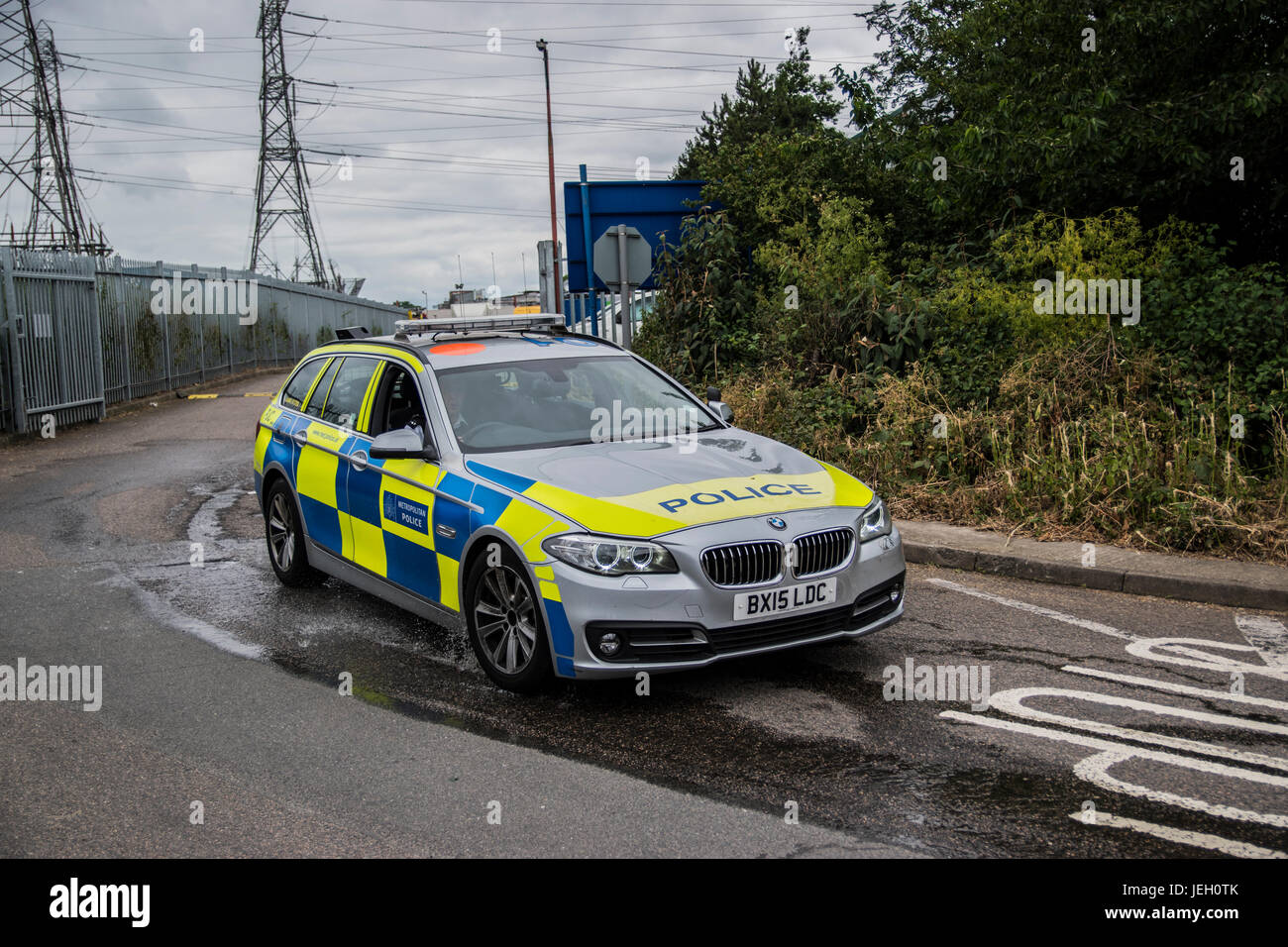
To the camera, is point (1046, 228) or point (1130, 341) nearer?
point (1130, 341)

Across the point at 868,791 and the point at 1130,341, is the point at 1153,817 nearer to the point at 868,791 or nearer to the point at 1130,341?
the point at 868,791

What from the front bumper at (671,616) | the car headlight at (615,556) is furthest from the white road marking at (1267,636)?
the car headlight at (615,556)

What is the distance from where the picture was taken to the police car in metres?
5.11

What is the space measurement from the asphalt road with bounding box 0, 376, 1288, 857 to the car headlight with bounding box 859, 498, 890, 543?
69cm

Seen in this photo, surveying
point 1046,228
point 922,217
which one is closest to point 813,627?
point 1046,228

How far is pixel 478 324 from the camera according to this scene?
25.6 ft

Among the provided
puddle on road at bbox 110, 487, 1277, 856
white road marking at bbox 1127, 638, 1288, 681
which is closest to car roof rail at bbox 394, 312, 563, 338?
puddle on road at bbox 110, 487, 1277, 856

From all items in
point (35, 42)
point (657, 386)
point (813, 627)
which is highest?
point (35, 42)

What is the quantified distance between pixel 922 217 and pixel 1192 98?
5.01 metres

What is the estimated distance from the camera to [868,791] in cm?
436

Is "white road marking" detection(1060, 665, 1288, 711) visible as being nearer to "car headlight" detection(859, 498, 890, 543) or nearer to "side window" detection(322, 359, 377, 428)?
"car headlight" detection(859, 498, 890, 543)

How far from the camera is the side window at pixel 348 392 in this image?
7.16 m

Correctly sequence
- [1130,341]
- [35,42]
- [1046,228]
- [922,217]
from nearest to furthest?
[1130,341] < [1046,228] < [922,217] < [35,42]
